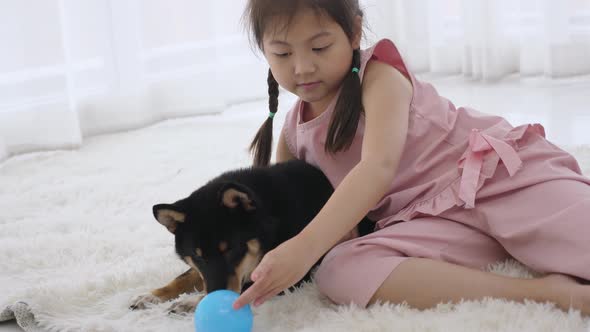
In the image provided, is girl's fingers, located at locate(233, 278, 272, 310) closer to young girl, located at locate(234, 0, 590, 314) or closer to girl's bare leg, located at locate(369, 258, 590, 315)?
young girl, located at locate(234, 0, 590, 314)

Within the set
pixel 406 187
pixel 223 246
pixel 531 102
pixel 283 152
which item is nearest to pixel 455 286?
pixel 406 187

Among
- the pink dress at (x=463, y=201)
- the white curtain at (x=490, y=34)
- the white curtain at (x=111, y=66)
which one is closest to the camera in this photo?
the pink dress at (x=463, y=201)

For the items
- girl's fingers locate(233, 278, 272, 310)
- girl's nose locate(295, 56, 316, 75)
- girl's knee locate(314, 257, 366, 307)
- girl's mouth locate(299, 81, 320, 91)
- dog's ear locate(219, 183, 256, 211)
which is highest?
girl's nose locate(295, 56, 316, 75)

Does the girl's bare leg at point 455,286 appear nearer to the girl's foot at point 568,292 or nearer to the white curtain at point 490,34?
the girl's foot at point 568,292

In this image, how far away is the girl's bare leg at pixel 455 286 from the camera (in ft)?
3.48

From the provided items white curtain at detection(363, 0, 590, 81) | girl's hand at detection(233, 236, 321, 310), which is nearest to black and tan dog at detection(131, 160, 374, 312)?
girl's hand at detection(233, 236, 321, 310)

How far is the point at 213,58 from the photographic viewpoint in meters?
3.14

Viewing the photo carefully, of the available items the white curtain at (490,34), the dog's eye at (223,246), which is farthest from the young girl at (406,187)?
the white curtain at (490,34)

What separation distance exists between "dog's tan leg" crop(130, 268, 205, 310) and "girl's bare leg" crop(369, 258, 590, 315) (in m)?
0.35

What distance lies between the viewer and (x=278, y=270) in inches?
40.7

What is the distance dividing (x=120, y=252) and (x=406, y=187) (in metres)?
0.63

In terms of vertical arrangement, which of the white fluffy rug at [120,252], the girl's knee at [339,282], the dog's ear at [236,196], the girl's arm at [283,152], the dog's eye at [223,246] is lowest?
the white fluffy rug at [120,252]

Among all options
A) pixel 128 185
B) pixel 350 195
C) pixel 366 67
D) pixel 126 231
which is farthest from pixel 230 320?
pixel 128 185

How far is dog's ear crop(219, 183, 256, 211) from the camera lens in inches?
45.2
